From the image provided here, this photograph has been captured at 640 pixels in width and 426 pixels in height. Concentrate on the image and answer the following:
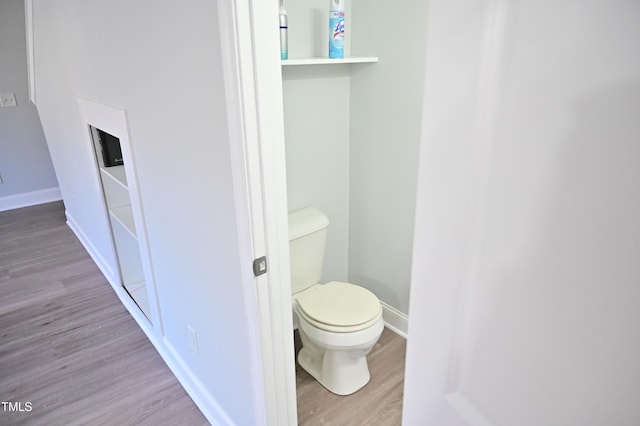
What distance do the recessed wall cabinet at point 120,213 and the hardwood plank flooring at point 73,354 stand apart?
9.2 inches

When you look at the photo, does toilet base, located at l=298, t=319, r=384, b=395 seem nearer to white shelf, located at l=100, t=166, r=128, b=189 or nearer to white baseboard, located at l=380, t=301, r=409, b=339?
white baseboard, located at l=380, t=301, r=409, b=339

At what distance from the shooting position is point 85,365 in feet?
7.11

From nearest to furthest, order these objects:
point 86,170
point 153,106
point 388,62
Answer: point 153,106 → point 388,62 → point 86,170

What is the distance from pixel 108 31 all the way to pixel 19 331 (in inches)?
75.7

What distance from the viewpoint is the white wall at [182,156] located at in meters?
1.17

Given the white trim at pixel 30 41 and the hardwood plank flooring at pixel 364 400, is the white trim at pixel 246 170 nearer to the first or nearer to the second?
the hardwood plank flooring at pixel 364 400

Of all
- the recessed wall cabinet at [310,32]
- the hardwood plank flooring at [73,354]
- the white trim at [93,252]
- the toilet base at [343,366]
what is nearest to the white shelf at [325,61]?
the recessed wall cabinet at [310,32]

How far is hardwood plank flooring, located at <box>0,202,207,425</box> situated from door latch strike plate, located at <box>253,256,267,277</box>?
1.00 m

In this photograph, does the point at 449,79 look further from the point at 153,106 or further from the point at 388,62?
the point at 388,62

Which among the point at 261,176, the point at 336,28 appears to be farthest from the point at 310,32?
the point at 261,176

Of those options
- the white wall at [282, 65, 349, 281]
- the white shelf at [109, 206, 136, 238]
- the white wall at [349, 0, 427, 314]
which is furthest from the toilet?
the white shelf at [109, 206, 136, 238]

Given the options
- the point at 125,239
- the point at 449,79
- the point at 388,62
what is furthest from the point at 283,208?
the point at 125,239

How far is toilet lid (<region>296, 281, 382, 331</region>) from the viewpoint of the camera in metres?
1.79

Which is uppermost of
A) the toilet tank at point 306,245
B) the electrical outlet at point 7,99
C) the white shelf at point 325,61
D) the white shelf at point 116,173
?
the white shelf at point 325,61
